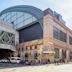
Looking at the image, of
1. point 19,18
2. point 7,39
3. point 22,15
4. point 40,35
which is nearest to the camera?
point 40,35

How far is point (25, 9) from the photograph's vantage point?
61844mm

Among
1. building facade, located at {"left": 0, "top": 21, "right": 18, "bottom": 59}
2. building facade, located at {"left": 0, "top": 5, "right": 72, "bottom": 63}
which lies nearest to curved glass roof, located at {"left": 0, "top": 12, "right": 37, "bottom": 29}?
building facade, located at {"left": 0, "top": 5, "right": 72, "bottom": 63}

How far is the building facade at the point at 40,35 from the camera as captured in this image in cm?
4572

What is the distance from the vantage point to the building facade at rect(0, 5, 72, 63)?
45719mm

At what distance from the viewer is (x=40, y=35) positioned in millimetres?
50094

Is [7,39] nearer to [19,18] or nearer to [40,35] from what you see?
[19,18]

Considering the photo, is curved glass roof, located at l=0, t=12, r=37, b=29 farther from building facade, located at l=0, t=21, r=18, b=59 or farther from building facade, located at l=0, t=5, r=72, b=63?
building facade, located at l=0, t=21, r=18, b=59

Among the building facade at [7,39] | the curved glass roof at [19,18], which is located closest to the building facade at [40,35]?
the curved glass roof at [19,18]

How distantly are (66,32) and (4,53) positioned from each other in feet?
77.3

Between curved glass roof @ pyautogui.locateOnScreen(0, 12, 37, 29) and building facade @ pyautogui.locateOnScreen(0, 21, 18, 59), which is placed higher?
curved glass roof @ pyautogui.locateOnScreen(0, 12, 37, 29)

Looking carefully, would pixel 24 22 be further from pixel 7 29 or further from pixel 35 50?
pixel 35 50

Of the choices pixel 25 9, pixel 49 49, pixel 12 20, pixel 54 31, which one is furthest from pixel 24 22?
pixel 49 49

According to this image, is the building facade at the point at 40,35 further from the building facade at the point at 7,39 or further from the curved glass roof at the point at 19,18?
the building facade at the point at 7,39

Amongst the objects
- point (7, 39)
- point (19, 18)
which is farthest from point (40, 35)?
point (19, 18)
